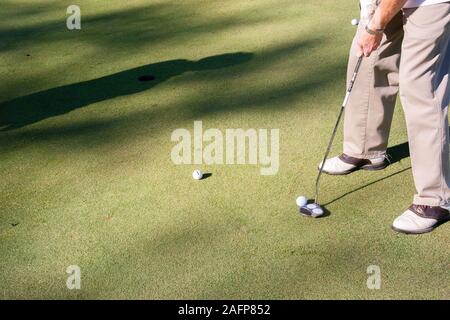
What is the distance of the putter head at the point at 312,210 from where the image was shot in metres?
3.27

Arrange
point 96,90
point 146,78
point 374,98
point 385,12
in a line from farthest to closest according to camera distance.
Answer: point 146,78 < point 96,90 < point 374,98 < point 385,12

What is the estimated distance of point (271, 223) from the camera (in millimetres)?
3275

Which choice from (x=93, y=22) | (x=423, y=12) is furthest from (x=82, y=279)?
(x=93, y=22)

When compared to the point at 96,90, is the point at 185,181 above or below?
below

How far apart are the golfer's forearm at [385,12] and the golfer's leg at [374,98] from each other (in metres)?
0.21

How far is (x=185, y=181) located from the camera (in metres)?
Result: 3.70

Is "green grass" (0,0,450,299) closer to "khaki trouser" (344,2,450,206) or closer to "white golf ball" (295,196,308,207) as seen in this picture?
"white golf ball" (295,196,308,207)

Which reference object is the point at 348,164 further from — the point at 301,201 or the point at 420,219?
the point at 420,219

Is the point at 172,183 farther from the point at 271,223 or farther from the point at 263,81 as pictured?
the point at 263,81

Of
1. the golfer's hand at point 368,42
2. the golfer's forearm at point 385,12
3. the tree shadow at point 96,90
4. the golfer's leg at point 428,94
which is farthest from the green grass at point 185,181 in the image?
the golfer's forearm at point 385,12

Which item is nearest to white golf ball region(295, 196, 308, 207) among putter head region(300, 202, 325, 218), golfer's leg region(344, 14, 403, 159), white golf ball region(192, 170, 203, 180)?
putter head region(300, 202, 325, 218)

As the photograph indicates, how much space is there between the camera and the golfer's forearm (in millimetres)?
2965

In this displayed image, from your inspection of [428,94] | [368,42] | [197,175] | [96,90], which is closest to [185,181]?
[197,175]

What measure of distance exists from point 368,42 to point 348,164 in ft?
2.58
